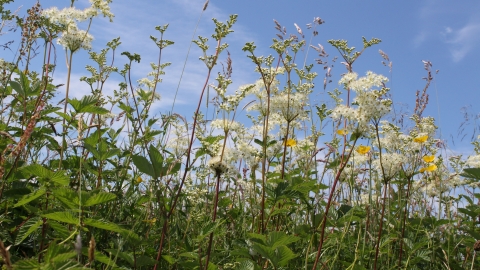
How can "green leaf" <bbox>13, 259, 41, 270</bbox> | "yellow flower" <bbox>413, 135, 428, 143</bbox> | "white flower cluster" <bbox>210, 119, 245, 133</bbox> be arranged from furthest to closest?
"yellow flower" <bbox>413, 135, 428, 143</bbox>
"white flower cluster" <bbox>210, 119, 245, 133</bbox>
"green leaf" <bbox>13, 259, 41, 270</bbox>

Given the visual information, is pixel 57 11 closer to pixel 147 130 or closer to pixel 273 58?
pixel 147 130

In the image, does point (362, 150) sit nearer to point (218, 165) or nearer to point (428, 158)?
→ point (428, 158)

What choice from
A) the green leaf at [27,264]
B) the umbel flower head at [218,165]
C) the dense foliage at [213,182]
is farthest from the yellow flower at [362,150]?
the green leaf at [27,264]

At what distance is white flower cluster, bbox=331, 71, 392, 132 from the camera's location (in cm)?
230

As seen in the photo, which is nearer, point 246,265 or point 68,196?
point 68,196

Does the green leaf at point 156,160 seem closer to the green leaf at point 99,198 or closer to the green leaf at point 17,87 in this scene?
the green leaf at point 99,198

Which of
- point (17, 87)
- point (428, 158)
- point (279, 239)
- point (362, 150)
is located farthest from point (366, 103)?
point (17, 87)

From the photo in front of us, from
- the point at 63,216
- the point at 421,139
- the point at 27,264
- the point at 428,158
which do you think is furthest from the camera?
the point at 428,158

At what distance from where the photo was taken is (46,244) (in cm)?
216

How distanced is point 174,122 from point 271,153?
1.20 metres

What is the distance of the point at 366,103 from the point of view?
2340 millimetres

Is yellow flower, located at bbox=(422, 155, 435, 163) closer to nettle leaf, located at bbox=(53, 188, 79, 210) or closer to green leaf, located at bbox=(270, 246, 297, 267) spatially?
green leaf, located at bbox=(270, 246, 297, 267)

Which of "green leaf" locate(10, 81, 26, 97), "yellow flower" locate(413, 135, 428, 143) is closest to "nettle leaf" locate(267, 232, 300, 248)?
"green leaf" locate(10, 81, 26, 97)

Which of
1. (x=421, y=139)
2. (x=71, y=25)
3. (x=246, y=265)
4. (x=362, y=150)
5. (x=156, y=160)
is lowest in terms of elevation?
(x=246, y=265)
